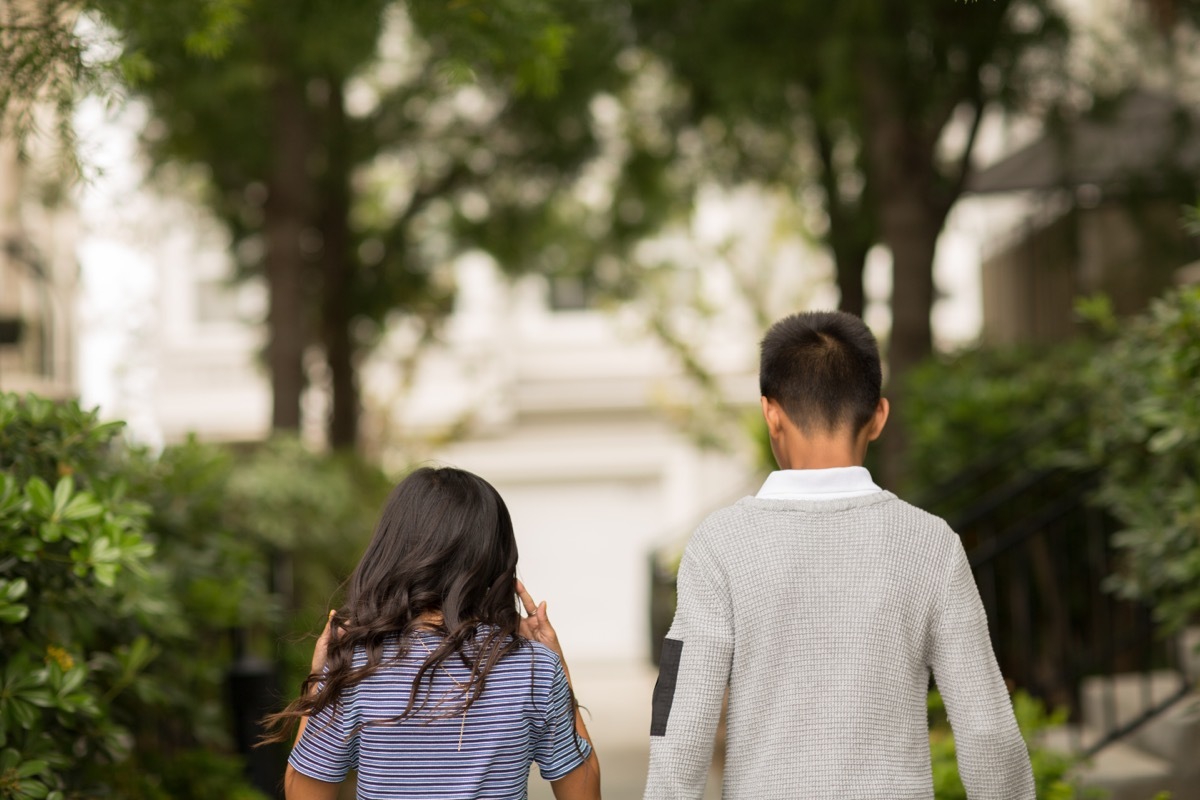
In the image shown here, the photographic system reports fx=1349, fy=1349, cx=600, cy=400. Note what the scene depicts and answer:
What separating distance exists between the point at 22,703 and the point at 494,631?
1587mm

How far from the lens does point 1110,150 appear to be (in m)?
8.35

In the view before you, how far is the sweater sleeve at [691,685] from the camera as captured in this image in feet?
7.75

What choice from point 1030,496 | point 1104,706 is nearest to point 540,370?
point 1030,496

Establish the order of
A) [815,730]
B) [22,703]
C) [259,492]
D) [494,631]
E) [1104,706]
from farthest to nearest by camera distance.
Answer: [259,492] < [1104,706] < [22,703] < [494,631] < [815,730]

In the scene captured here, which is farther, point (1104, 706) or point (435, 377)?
point (435, 377)

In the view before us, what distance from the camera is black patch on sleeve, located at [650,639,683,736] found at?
7.90ft

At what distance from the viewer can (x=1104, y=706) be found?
5.87m

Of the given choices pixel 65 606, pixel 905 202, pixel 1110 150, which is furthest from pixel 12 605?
pixel 1110 150

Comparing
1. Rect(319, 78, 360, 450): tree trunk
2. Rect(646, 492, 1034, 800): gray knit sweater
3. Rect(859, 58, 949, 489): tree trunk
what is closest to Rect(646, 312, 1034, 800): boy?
Rect(646, 492, 1034, 800): gray knit sweater

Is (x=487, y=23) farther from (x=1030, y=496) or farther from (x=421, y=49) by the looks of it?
(x=421, y=49)

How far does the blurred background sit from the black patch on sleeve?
0.75 metres

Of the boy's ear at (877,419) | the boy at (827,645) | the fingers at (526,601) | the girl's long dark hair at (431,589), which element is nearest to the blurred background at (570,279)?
the girl's long dark hair at (431,589)

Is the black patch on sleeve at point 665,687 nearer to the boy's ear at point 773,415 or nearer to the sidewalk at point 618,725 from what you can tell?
the boy's ear at point 773,415

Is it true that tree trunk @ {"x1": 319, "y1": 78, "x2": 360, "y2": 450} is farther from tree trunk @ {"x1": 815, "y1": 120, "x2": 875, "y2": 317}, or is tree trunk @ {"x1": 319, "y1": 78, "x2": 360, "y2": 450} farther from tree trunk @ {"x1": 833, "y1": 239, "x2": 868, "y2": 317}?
tree trunk @ {"x1": 833, "y1": 239, "x2": 868, "y2": 317}
